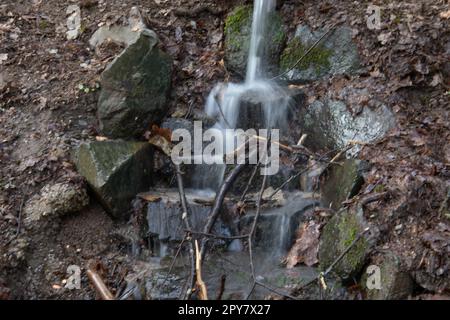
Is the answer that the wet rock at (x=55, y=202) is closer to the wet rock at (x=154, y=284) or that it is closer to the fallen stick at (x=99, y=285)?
the fallen stick at (x=99, y=285)

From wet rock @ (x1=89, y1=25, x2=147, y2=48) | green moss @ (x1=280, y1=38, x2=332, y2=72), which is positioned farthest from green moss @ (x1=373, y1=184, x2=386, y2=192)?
wet rock @ (x1=89, y1=25, x2=147, y2=48)

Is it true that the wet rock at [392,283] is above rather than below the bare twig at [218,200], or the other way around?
below

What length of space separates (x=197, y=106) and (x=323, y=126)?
5.82ft

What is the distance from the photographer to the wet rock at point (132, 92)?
6.30 meters

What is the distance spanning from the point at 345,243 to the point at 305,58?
336 cm

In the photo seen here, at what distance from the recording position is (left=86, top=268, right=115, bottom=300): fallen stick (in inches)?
192

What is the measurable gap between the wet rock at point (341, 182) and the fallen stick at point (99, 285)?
2571 mm

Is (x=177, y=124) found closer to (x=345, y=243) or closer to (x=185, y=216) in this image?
(x=185, y=216)

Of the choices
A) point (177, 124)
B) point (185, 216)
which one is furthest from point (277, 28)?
point (185, 216)

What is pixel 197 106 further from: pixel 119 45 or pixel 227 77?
pixel 119 45

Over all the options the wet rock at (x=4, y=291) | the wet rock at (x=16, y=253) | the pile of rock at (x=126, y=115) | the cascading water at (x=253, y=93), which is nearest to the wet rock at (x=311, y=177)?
the cascading water at (x=253, y=93)

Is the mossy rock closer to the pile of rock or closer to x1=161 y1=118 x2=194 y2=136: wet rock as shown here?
the pile of rock

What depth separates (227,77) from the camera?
7.42 metres

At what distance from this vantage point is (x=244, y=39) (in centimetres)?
766
